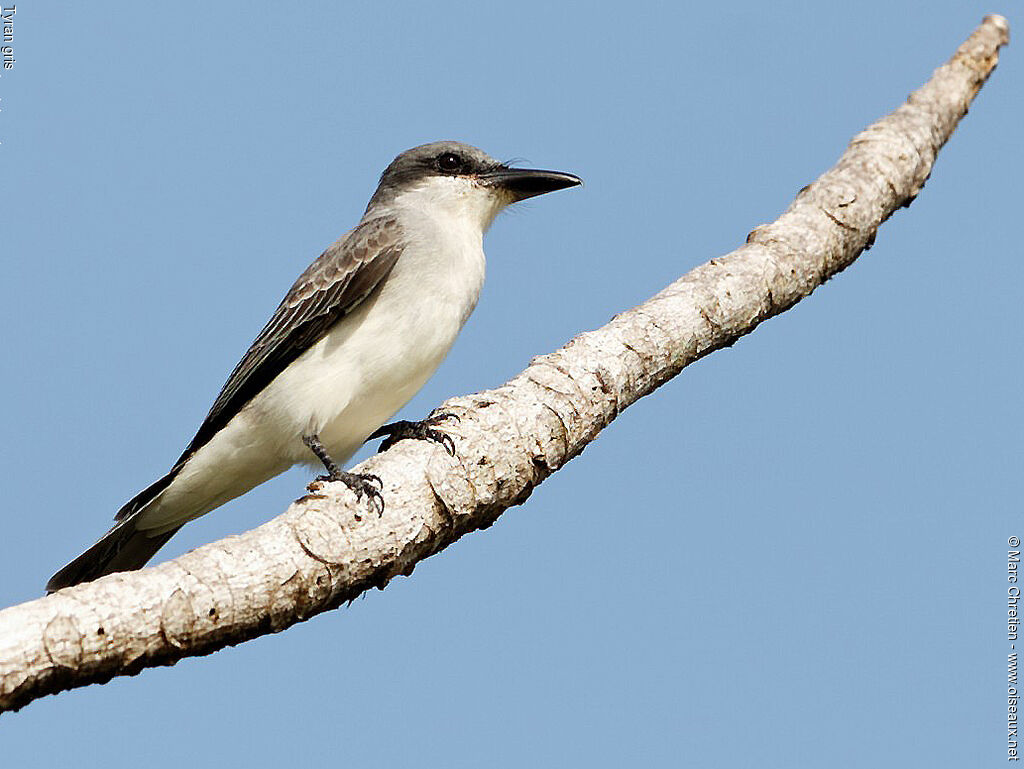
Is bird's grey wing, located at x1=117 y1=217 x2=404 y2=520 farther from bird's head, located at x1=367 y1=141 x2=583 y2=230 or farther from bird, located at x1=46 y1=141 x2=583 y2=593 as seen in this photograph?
bird's head, located at x1=367 y1=141 x2=583 y2=230

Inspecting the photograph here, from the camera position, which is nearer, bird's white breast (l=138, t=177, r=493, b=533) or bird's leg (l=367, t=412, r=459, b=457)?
bird's leg (l=367, t=412, r=459, b=457)

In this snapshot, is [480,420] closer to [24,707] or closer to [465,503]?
[465,503]

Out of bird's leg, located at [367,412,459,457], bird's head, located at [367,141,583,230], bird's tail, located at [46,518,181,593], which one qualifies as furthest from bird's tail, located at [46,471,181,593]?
bird's head, located at [367,141,583,230]

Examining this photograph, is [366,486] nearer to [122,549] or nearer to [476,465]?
[476,465]

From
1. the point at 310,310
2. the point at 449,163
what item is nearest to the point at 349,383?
the point at 310,310

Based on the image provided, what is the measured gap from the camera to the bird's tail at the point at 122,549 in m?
6.08

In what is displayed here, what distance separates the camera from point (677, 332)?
626 cm

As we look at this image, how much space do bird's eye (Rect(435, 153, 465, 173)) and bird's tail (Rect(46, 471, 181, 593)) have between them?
259 cm

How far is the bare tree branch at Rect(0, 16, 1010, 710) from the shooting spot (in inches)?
161

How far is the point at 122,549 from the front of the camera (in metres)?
6.60

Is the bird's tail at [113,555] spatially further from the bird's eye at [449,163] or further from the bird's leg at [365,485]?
the bird's eye at [449,163]

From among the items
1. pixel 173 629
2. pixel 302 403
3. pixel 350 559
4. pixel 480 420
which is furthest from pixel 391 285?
pixel 173 629

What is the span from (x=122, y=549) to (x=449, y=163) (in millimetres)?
3122

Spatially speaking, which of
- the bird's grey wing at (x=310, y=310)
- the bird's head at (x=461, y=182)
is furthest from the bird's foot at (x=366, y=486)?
the bird's head at (x=461, y=182)
